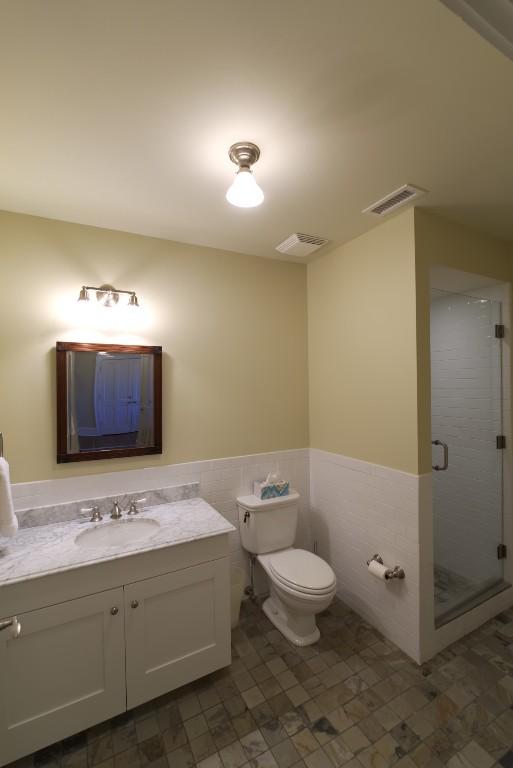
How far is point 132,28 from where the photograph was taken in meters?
0.90

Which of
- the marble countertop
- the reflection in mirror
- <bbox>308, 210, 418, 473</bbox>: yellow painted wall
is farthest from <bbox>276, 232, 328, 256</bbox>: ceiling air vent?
the marble countertop

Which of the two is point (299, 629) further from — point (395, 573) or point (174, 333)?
point (174, 333)

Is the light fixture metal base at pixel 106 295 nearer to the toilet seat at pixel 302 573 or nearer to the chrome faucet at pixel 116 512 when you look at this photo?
the chrome faucet at pixel 116 512

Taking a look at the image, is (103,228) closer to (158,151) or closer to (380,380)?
(158,151)

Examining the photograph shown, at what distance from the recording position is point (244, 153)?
1357mm

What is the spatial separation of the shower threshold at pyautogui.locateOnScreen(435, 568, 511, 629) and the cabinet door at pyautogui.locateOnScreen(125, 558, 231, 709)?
4.08ft

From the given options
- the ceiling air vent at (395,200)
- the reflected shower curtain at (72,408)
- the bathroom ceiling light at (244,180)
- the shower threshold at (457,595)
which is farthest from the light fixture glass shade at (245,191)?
the shower threshold at (457,595)

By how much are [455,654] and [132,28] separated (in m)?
2.99

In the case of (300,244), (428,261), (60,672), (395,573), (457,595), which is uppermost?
(300,244)

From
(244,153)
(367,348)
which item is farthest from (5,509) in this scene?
(367,348)

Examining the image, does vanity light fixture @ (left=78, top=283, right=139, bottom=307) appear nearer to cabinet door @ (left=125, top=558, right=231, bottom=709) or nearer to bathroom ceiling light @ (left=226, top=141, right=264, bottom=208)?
bathroom ceiling light @ (left=226, top=141, right=264, bottom=208)

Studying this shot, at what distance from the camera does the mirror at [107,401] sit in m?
1.86

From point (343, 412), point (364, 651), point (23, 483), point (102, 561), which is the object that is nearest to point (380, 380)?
point (343, 412)

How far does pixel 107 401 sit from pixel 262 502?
3.77 ft
